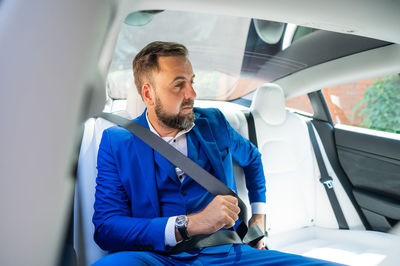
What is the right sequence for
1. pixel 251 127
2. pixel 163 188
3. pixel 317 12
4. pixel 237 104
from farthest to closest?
pixel 237 104 → pixel 251 127 → pixel 163 188 → pixel 317 12

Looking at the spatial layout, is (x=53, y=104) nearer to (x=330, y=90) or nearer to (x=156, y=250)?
(x=156, y=250)

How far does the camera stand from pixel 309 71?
1.94 metres

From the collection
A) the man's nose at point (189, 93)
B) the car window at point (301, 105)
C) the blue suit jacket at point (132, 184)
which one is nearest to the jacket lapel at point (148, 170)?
the blue suit jacket at point (132, 184)

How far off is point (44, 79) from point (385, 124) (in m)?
2.21

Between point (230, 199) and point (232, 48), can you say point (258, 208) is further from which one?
point (232, 48)

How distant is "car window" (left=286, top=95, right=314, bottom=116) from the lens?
2.21 metres

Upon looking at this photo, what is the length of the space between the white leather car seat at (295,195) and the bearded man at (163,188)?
689 millimetres

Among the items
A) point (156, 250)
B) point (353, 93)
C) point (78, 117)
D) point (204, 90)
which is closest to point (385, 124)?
point (353, 93)

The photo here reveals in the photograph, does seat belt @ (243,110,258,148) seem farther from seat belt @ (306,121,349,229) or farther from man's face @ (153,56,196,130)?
man's face @ (153,56,196,130)

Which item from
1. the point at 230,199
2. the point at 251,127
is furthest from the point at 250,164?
the point at 230,199

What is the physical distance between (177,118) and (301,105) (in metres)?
1.43

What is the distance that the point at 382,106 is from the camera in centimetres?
211

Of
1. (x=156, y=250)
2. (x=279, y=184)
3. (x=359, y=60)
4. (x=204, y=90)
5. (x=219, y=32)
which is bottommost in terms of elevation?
(x=156, y=250)

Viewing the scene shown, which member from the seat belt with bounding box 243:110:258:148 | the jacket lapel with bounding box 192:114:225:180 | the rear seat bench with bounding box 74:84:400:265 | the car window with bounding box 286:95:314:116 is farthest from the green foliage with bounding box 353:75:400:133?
the jacket lapel with bounding box 192:114:225:180
